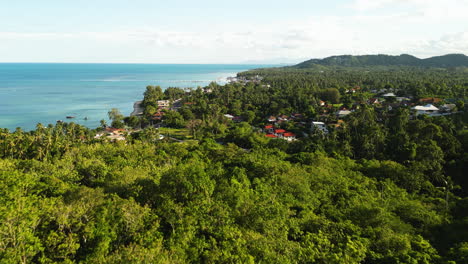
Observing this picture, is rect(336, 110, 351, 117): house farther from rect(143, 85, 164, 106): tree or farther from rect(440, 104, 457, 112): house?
rect(143, 85, 164, 106): tree

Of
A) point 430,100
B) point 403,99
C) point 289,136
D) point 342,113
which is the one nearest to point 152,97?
point 289,136

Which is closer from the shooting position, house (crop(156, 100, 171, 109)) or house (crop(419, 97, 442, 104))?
house (crop(419, 97, 442, 104))

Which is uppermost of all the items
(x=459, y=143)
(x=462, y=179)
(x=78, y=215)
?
(x=78, y=215)

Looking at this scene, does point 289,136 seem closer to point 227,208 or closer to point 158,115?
point 158,115

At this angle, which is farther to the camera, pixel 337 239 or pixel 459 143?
pixel 459 143

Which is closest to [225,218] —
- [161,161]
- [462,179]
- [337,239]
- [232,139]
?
[337,239]

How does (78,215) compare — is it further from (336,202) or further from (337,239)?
(336,202)

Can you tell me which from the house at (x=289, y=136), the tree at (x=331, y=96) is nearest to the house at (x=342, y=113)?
the tree at (x=331, y=96)

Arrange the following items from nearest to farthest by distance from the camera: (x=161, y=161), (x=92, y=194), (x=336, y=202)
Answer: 1. (x=92, y=194)
2. (x=336, y=202)
3. (x=161, y=161)

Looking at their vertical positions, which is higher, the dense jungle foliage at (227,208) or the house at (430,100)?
the house at (430,100)

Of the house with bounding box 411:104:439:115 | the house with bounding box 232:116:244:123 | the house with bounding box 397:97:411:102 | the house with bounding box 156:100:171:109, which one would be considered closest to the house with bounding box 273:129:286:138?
the house with bounding box 232:116:244:123

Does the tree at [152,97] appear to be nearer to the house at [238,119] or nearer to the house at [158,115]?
the house at [158,115]
